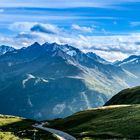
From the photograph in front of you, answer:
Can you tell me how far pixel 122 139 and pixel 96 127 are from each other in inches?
1543

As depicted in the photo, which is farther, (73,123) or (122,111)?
(73,123)

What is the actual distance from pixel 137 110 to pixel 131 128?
121 feet

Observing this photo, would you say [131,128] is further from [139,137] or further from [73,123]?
[73,123]

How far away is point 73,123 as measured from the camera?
197m

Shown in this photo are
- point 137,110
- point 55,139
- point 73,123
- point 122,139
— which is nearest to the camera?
point 122,139

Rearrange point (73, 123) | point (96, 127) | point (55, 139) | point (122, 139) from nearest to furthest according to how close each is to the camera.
Result: 1. point (122, 139)
2. point (55, 139)
3. point (96, 127)
4. point (73, 123)

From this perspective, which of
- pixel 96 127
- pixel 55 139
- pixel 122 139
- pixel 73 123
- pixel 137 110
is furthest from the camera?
pixel 73 123

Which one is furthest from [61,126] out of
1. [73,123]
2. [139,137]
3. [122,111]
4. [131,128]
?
[139,137]

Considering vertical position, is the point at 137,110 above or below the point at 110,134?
above

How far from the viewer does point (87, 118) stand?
646 ft

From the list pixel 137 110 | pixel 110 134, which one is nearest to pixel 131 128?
pixel 110 134

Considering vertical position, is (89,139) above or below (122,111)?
below

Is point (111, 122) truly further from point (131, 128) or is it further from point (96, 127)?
point (131, 128)

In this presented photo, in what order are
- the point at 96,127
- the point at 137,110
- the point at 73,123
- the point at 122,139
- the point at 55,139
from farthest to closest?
the point at 73,123 → the point at 137,110 → the point at 96,127 → the point at 55,139 → the point at 122,139
